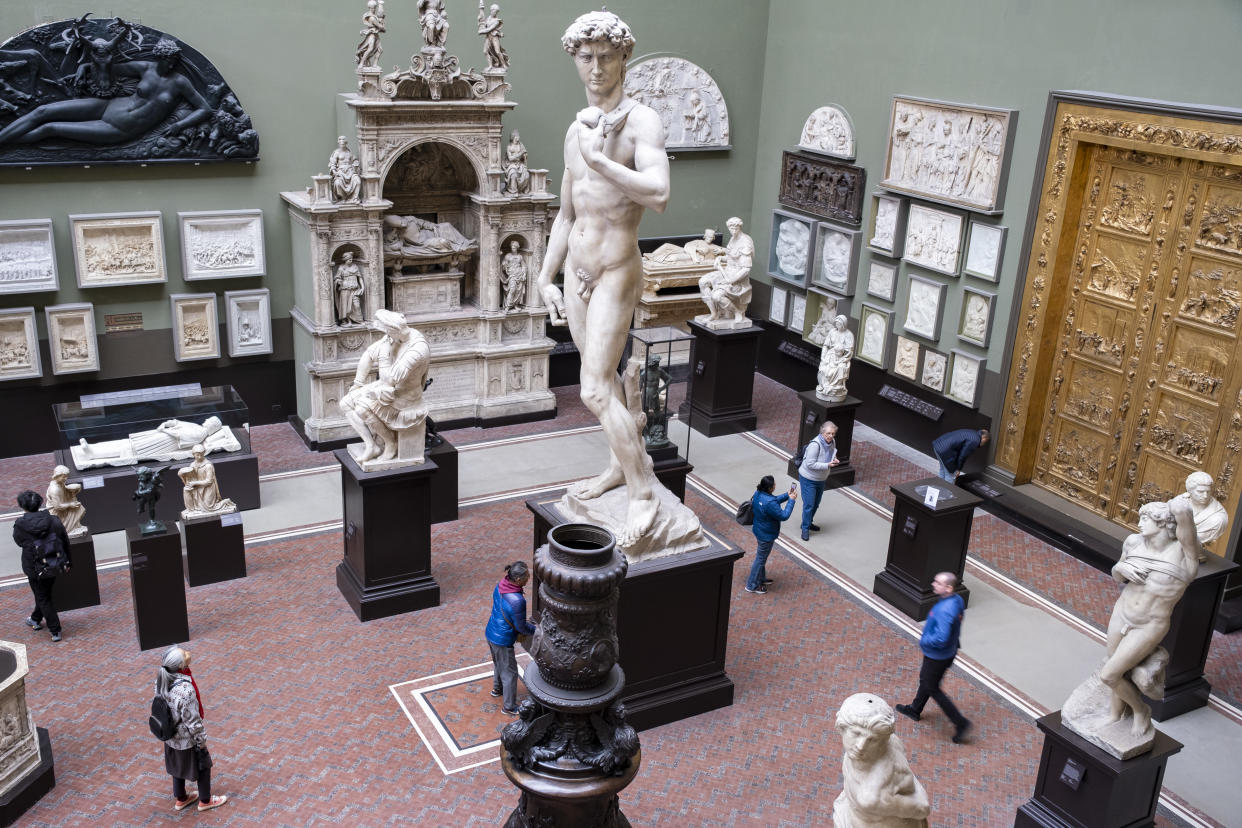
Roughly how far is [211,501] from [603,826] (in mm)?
7667

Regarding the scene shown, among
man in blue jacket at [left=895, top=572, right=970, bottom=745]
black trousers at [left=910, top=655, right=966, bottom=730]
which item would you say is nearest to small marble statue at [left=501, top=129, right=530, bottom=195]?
man in blue jacket at [left=895, top=572, right=970, bottom=745]

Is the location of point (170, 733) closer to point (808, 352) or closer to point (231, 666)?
point (231, 666)

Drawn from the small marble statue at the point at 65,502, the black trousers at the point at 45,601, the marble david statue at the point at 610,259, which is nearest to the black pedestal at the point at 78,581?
the small marble statue at the point at 65,502

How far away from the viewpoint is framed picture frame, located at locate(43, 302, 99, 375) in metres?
12.5

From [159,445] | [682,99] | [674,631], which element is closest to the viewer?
[674,631]

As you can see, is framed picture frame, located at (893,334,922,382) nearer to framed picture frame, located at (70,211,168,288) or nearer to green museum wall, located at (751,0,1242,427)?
green museum wall, located at (751,0,1242,427)

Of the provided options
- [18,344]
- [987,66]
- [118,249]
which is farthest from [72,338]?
[987,66]

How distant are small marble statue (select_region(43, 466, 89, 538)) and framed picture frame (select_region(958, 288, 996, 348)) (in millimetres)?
9548

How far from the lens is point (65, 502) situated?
9492 mm

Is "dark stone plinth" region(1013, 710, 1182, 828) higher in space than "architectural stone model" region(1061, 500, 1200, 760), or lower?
lower

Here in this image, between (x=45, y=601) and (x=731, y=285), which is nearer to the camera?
(x=45, y=601)

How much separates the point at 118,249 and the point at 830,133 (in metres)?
9.00

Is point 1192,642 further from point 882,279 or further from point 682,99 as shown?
point 682,99

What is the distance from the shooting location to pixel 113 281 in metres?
12.6
